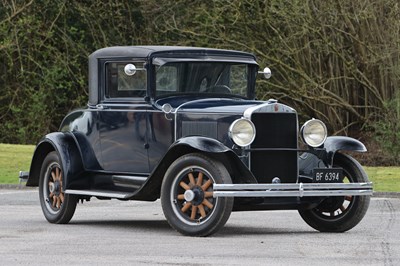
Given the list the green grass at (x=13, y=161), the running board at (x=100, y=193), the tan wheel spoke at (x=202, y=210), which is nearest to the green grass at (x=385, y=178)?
the green grass at (x=13, y=161)

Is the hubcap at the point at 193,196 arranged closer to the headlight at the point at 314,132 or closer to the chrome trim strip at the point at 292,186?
the chrome trim strip at the point at 292,186

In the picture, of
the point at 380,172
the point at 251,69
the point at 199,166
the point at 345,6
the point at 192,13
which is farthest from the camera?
the point at 192,13

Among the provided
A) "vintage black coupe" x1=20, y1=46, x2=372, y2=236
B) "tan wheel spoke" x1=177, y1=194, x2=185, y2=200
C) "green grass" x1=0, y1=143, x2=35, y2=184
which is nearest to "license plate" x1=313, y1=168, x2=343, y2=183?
"vintage black coupe" x1=20, y1=46, x2=372, y2=236

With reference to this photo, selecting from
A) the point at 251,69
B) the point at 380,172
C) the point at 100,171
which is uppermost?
the point at 251,69

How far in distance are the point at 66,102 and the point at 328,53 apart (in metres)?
9.77

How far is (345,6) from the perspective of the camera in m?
30.3

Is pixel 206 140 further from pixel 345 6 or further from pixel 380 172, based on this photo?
pixel 345 6

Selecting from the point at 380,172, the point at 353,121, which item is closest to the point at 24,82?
the point at 353,121

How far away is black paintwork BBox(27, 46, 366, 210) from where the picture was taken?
12820mm

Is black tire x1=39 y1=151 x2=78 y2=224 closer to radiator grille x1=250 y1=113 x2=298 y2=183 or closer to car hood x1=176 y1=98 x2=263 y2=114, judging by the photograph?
car hood x1=176 y1=98 x2=263 y2=114

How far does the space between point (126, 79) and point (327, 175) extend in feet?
8.95

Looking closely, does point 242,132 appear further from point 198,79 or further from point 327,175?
point 198,79

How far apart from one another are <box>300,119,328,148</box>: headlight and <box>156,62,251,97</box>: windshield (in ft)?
4.08

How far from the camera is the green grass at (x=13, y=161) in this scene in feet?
78.9
